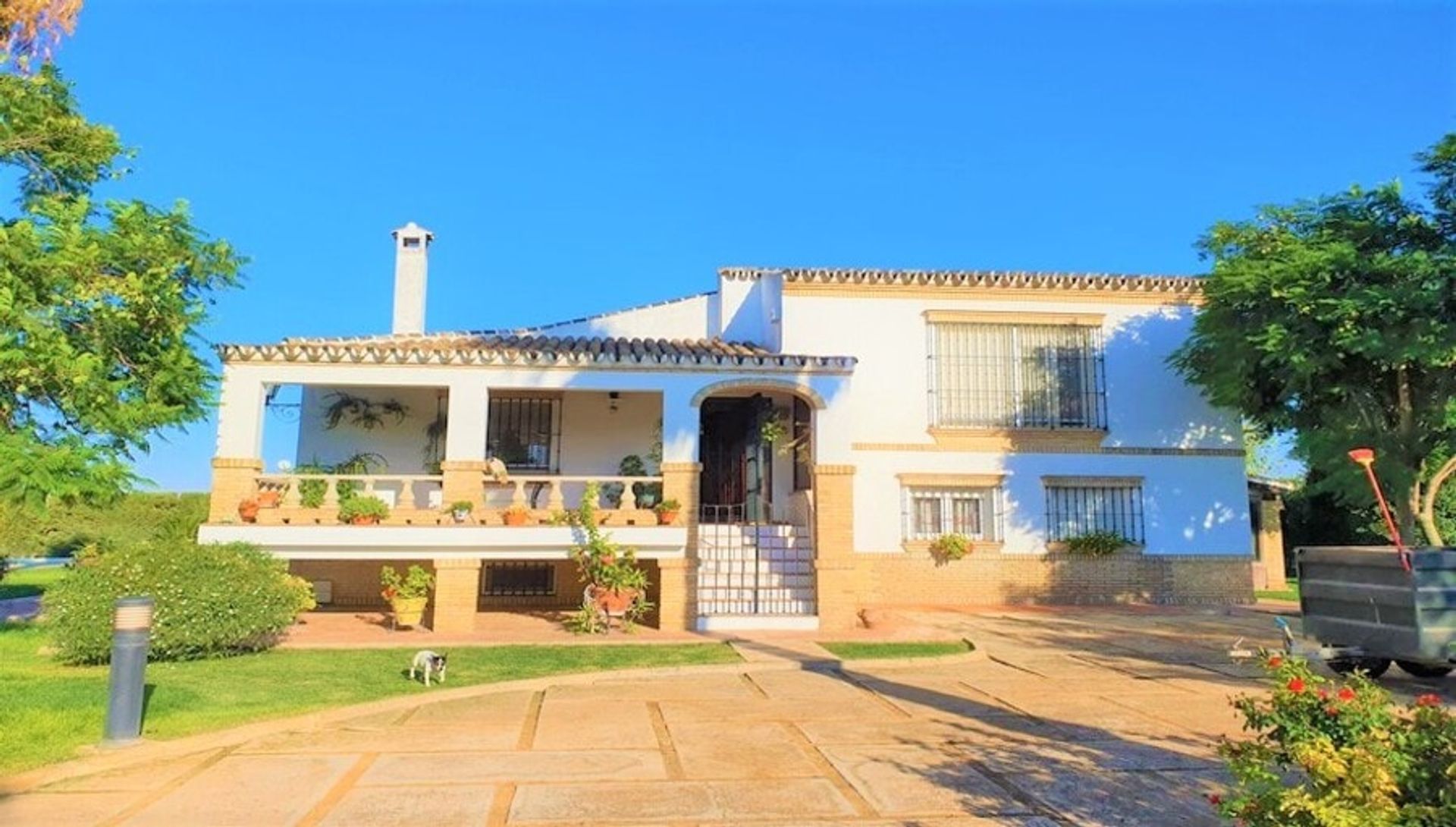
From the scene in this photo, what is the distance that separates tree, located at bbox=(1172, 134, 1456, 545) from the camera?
43.9ft

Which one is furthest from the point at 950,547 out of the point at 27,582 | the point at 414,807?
the point at 27,582

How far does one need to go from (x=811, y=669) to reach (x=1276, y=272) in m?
11.1

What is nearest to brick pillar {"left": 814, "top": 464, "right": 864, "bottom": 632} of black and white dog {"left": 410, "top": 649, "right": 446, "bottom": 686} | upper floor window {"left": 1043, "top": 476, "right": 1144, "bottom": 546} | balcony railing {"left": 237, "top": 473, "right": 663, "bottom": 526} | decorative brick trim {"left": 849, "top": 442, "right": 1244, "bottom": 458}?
balcony railing {"left": 237, "top": 473, "right": 663, "bottom": 526}

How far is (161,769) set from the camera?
18.1 ft

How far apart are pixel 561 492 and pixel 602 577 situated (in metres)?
3.05

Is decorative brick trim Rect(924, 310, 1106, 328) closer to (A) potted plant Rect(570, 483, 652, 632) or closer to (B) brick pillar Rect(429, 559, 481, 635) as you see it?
(A) potted plant Rect(570, 483, 652, 632)

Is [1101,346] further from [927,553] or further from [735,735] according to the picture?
[735,735]

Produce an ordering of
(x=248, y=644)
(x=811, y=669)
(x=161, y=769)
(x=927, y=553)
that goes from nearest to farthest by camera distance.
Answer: (x=161, y=769) < (x=811, y=669) < (x=248, y=644) < (x=927, y=553)

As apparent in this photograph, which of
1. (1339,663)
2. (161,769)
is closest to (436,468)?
(161,769)

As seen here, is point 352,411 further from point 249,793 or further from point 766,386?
point 249,793

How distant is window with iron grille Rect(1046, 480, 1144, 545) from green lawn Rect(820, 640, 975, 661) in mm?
7541

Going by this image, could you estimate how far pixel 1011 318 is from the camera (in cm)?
1864

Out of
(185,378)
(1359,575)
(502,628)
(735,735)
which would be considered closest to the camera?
(735,735)

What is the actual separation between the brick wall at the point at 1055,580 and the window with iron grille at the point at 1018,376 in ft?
9.62
